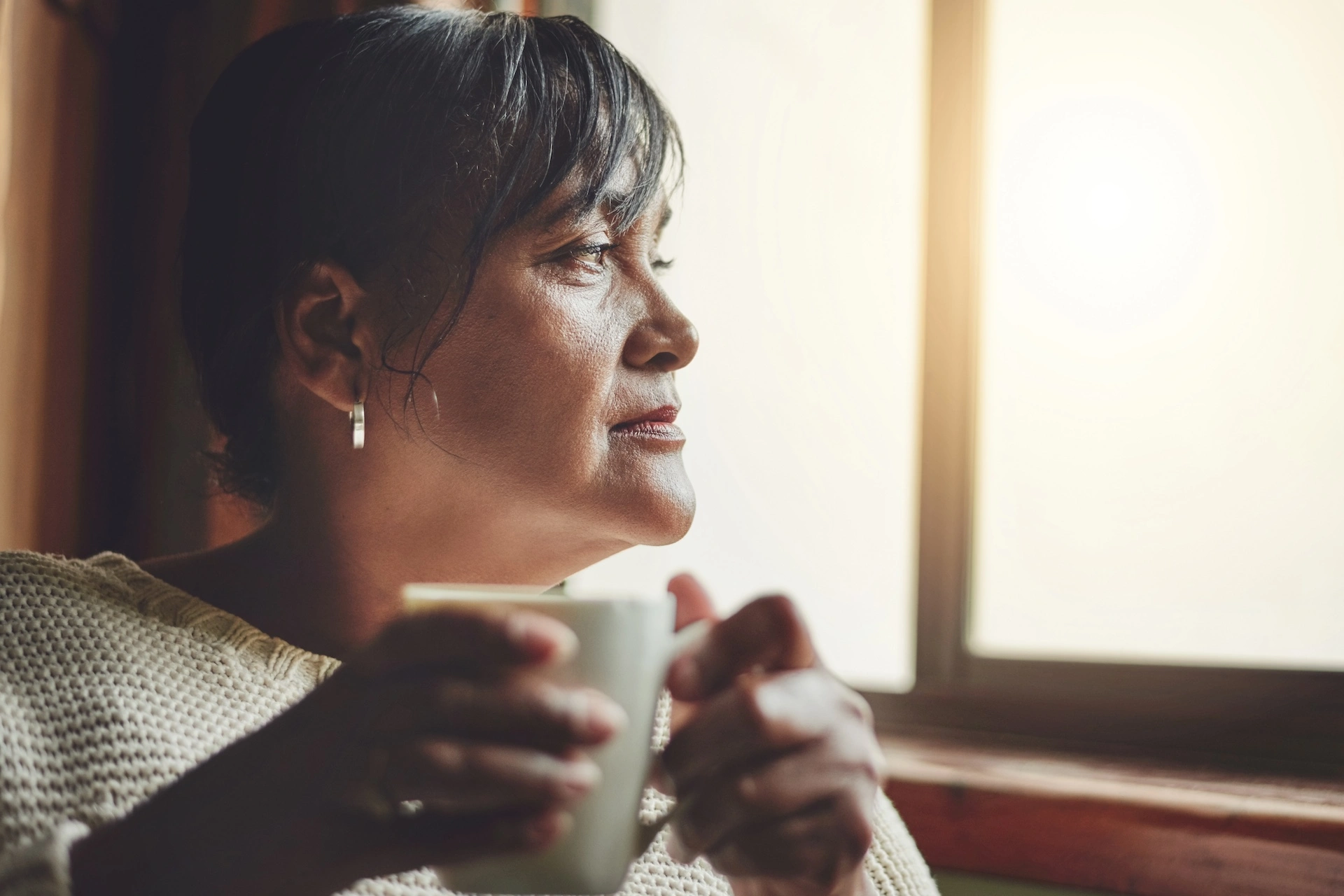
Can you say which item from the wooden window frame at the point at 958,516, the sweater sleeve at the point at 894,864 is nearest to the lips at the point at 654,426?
the sweater sleeve at the point at 894,864

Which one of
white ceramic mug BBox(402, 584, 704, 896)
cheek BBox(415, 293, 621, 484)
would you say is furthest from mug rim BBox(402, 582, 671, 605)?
cheek BBox(415, 293, 621, 484)

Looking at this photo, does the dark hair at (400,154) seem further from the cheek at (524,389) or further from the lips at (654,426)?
the lips at (654,426)

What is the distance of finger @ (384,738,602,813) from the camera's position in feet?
1.22

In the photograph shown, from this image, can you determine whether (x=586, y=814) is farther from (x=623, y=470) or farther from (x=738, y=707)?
(x=623, y=470)

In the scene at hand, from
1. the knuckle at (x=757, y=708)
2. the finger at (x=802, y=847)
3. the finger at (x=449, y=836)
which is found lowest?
the finger at (x=802, y=847)

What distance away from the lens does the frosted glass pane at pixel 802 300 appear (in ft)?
5.11

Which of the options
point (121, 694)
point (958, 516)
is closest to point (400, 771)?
point (121, 694)

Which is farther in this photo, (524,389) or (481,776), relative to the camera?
(524,389)

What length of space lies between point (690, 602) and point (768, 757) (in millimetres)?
137

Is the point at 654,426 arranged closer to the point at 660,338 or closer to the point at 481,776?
the point at 660,338

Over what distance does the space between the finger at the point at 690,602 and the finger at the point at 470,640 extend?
8.3 inches

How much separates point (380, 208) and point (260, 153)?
0.39 feet

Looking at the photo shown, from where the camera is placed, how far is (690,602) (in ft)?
1.94

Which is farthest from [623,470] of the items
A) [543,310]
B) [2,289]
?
[2,289]
